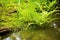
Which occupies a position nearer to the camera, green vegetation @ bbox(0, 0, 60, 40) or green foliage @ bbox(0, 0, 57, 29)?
green vegetation @ bbox(0, 0, 60, 40)

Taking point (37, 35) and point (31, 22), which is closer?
→ point (37, 35)

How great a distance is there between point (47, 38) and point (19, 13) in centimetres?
75

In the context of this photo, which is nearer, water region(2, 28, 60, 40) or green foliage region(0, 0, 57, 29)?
water region(2, 28, 60, 40)

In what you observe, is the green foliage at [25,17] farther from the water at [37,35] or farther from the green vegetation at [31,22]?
the water at [37,35]

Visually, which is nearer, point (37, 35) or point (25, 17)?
point (37, 35)

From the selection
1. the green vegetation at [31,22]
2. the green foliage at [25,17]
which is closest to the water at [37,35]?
the green vegetation at [31,22]

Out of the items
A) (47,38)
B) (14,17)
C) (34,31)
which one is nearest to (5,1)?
(14,17)

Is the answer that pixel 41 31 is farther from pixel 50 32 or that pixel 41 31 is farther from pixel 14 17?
pixel 14 17

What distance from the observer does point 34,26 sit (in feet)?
6.79

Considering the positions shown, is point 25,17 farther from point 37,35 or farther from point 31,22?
point 37,35

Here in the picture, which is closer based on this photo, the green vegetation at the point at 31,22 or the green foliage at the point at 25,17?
the green vegetation at the point at 31,22

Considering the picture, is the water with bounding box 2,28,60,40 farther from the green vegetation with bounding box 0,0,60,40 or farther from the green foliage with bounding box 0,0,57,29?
the green foliage with bounding box 0,0,57,29

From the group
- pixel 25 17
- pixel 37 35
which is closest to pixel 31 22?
pixel 25 17

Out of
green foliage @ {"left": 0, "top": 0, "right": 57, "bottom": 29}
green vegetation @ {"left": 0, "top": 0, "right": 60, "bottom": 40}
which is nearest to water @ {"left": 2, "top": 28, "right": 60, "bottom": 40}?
green vegetation @ {"left": 0, "top": 0, "right": 60, "bottom": 40}
